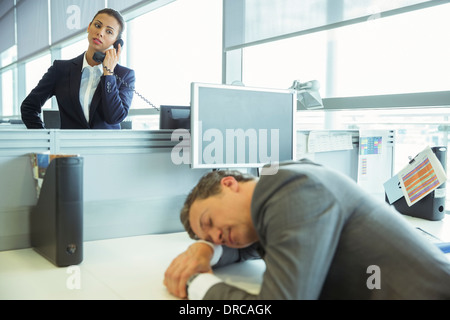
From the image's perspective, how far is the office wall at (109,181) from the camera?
1.26 metres

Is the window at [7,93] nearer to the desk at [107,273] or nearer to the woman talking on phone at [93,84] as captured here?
the woman talking on phone at [93,84]

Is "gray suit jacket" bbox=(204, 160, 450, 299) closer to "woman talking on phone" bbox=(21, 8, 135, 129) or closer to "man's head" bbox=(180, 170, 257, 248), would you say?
"man's head" bbox=(180, 170, 257, 248)

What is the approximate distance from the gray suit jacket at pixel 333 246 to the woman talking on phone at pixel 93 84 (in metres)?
1.22

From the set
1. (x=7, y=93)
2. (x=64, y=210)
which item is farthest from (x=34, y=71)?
(x=64, y=210)

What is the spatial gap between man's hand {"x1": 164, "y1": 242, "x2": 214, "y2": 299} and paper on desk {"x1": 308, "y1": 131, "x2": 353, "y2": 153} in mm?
1011

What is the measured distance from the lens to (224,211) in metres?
0.90

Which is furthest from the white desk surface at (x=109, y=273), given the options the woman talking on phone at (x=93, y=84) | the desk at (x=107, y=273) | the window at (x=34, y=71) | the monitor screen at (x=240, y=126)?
the window at (x=34, y=71)

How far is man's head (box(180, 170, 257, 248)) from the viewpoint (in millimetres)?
895

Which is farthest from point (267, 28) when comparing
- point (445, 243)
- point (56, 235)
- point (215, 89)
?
point (56, 235)

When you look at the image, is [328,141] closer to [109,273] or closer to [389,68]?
[389,68]

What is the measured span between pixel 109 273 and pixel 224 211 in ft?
1.25

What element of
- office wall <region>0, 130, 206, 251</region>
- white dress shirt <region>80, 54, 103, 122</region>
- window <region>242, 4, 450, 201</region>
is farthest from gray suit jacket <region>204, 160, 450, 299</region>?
white dress shirt <region>80, 54, 103, 122</region>
